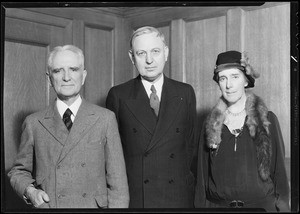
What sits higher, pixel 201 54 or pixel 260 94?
pixel 201 54

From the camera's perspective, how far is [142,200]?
4.43 feet

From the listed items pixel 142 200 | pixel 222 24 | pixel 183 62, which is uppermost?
pixel 222 24

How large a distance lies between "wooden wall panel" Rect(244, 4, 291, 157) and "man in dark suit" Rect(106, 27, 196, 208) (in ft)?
0.73

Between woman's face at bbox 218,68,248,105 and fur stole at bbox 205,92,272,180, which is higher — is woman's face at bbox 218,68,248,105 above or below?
above

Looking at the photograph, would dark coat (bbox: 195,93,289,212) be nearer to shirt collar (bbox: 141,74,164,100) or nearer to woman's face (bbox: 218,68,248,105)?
woman's face (bbox: 218,68,248,105)

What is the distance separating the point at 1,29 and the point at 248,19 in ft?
2.48

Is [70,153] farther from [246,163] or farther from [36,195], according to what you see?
[246,163]

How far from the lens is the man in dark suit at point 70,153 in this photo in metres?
1.33

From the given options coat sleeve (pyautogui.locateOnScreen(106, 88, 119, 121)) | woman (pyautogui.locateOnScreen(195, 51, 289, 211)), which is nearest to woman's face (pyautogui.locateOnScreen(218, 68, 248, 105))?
woman (pyautogui.locateOnScreen(195, 51, 289, 211))

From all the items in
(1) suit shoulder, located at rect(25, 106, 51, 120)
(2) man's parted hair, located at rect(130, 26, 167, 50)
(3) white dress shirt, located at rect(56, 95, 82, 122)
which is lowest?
(1) suit shoulder, located at rect(25, 106, 51, 120)

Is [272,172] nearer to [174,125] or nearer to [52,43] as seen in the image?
[174,125]

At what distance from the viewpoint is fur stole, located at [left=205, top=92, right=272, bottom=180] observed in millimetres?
1334

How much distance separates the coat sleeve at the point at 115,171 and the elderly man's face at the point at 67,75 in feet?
0.47

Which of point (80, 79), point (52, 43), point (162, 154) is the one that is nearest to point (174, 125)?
point (162, 154)
